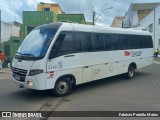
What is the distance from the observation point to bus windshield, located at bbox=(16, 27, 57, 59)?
7746 millimetres

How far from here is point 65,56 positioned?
8312 mm

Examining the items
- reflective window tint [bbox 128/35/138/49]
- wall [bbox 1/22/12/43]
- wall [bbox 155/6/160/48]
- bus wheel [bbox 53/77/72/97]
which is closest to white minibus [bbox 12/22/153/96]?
bus wheel [bbox 53/77/72/97]

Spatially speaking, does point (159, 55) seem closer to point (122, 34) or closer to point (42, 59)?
point (122, 34)

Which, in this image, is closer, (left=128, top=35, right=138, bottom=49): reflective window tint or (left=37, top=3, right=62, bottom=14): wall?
(left=128, top=35, right=138, bottom=49): reflective window tint

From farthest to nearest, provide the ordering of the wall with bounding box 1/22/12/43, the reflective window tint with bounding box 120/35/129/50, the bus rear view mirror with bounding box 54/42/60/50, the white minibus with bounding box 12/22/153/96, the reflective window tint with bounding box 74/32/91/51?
the wall with bounding box 1/22/12/43, the reflective window tint with bounding box 120/35/129/50, the reflective window tint with bounding box 74/32/91/51, the bus rear view mirror with bounding box 54/42/60/50, the white minibus with bounding box 12/22/153/96

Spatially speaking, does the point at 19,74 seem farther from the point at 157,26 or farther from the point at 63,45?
the point at 157,26

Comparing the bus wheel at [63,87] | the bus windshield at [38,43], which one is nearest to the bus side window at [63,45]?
the bus windshield at [38,43]

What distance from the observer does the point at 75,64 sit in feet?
28.7

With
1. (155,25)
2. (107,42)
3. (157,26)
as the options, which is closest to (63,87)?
(107,42)

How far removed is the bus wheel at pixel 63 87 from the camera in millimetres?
8164

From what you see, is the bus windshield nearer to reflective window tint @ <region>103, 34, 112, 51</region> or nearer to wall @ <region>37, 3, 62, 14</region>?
reflective window tint @ <region>103, 34, 112, 51</region>

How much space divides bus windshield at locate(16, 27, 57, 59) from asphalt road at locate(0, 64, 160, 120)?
63.7 inches

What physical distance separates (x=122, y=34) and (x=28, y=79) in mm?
6199

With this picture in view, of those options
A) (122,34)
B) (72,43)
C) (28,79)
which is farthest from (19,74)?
(122,34)
